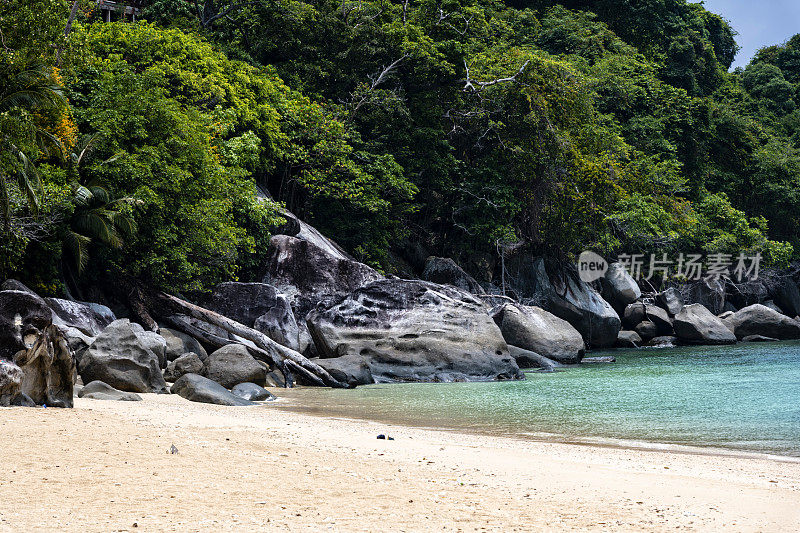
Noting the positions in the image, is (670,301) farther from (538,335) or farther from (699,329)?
(538,335)

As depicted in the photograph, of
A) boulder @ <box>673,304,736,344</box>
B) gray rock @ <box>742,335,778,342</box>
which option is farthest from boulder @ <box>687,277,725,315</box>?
boulder @ <box>673,304,736,344</box>

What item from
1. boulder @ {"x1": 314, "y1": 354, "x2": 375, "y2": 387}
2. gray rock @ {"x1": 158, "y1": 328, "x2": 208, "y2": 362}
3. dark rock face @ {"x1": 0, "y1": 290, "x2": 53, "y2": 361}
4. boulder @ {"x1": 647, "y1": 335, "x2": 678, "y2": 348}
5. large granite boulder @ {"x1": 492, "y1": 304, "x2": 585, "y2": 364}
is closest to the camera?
dark rock face @ {"x1": 0, "y1": 290, "x2": 53, "y2": 361}

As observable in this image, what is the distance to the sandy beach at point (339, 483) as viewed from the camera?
13.3 ft

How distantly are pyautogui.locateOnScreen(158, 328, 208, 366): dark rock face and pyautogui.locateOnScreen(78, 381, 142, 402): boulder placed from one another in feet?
15.3

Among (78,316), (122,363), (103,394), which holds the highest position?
(78,316)

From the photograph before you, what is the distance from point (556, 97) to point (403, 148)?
611 centimetres

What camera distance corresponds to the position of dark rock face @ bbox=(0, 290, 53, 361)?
28.0 feet

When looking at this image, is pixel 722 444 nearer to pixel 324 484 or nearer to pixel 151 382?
pixel 324 484

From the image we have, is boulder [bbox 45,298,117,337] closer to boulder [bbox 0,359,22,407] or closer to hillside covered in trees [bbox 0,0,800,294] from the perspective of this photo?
hillside covered in trees [bbox 0,0,800,294]

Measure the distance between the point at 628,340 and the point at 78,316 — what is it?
71.9 feet

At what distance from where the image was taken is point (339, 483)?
5.00 m

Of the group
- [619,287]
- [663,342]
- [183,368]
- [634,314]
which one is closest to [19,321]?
[183,368]

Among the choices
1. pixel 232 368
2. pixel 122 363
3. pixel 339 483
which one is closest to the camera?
pixel 339 483

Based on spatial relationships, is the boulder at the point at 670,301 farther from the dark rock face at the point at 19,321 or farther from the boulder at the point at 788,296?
the dark rock face at the point at 19,321
